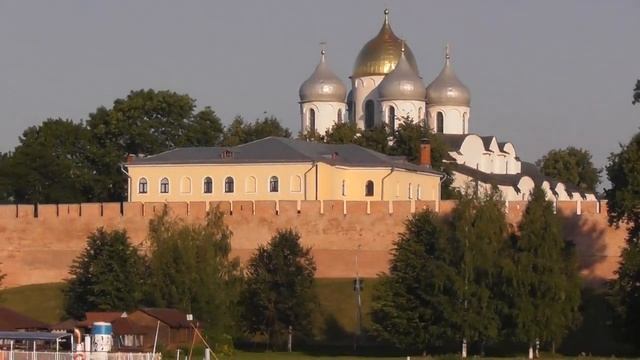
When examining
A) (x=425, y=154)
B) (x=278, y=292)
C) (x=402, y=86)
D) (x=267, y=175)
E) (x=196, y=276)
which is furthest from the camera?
(x=402, y=86)

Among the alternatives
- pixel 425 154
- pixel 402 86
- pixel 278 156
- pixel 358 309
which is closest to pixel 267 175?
pixel 278 156

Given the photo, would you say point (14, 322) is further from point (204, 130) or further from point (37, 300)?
point (204, 130)

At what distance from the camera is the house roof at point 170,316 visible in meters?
54.6

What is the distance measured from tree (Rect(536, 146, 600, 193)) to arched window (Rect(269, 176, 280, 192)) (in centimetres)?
3330

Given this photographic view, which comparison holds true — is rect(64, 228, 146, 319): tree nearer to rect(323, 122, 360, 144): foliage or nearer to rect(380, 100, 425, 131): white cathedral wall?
rect(323, 122, 360, 144): foliage

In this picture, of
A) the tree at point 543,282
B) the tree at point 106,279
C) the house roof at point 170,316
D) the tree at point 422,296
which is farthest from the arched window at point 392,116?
the house roof at point 170,316

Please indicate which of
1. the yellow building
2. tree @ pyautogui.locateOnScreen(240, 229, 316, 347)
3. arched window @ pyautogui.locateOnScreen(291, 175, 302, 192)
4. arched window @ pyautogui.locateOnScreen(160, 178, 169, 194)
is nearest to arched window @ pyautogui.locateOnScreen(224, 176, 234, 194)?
the yellow building

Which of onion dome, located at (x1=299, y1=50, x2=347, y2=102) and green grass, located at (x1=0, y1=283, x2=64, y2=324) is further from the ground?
onion dome, located at (x1=299, y1=50, x2=347, y2=102)

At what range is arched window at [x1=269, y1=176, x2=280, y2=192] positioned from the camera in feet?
257

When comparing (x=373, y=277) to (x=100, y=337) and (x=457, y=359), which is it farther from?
(x=100, y=337)

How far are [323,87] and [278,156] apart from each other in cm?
2076

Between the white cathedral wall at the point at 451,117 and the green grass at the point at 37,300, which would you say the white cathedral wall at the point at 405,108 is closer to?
the white cathedral wall at the point at 451,117

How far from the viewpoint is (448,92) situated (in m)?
97.7

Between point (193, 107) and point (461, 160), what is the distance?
12.8m
